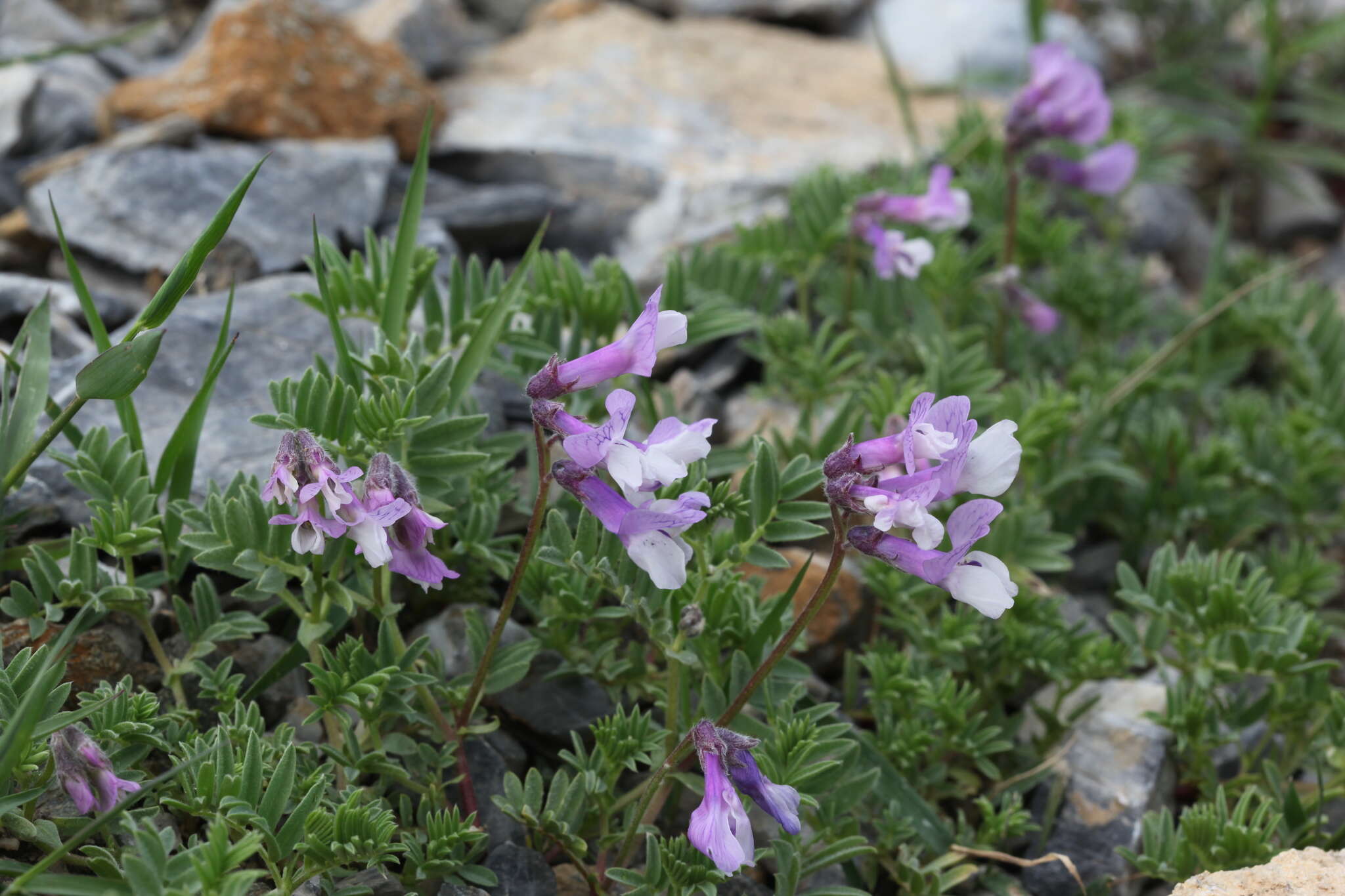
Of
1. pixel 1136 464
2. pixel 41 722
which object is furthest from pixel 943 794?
pixel 41 722

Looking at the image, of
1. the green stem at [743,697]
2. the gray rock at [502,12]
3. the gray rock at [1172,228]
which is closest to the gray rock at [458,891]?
the green stem at [743,697]

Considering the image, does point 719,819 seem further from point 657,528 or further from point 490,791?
point 490,791

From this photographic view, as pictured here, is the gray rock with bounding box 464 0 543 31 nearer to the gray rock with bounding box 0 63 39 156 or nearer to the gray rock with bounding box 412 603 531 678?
the gray rock with bounding box 0 63 39 156

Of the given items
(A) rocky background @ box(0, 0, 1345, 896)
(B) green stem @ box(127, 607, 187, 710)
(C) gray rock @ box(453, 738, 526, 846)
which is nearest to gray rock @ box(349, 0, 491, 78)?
(A) rocky background @ box(0, 0, 1345, 896)

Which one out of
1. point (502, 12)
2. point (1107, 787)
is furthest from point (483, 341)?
point (502, 12)

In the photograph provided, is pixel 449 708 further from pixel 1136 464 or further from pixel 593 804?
pixel 1136 464
